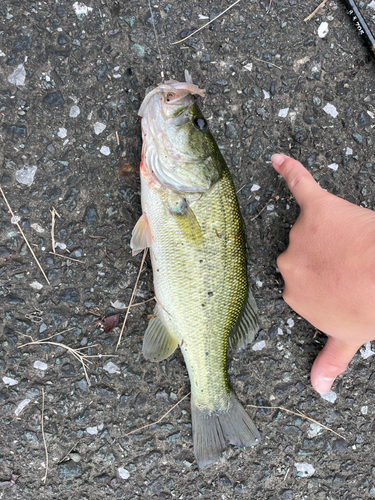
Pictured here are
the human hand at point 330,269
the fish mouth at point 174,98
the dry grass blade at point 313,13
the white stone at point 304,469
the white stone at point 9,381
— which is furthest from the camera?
the white stone at point 304,469

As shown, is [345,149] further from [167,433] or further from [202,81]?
[167,433]

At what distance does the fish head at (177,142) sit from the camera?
192cm

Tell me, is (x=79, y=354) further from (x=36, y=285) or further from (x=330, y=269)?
(x=330, y=269)

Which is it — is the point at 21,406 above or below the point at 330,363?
above

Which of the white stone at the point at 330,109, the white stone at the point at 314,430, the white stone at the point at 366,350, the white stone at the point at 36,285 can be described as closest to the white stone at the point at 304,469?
the white stone at the point at 314,430

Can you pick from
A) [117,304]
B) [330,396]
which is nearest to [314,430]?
[330,396]

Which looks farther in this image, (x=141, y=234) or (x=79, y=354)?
(x=79, y=354)

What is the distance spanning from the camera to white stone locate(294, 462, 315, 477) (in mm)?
2541

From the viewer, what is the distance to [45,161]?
2.24 meters

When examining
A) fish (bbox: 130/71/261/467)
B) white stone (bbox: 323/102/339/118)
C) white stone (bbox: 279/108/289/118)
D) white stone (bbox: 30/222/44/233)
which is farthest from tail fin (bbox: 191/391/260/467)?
white stone (bbox: 323/102/339/118)

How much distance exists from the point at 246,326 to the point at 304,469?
130cm

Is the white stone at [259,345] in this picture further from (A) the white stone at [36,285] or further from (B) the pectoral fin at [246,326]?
(A) the white stone at [36,285]

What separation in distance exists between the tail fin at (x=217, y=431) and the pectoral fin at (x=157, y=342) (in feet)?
1.26

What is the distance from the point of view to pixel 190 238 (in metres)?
1.96
